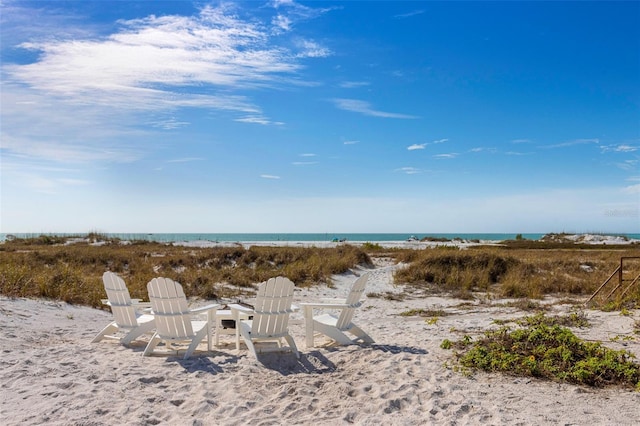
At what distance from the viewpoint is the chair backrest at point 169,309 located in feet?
20.4

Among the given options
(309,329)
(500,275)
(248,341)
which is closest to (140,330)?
(248,341)

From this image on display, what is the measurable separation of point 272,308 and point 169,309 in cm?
123

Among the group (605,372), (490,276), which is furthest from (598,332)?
(490,276)

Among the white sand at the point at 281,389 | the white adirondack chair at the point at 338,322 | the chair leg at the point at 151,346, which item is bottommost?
the white sand at the point at 281,389

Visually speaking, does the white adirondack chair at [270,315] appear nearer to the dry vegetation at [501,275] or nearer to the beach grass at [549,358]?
the beach grass at [549,358]

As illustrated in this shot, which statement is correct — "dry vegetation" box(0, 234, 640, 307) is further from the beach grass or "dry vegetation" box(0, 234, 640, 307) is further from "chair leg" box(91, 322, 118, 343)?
the beach grass

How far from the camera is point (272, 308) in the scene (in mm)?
6438

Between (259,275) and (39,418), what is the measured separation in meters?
10.7

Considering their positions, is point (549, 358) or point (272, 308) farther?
point (272, 308)

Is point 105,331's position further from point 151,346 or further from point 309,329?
point 309,329

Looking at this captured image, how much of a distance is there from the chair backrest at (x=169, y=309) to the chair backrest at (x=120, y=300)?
2.69 ft

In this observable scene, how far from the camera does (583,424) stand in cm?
439

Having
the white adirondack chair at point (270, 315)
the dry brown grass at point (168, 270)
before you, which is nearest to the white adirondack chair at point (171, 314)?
the white adirondack chair at point (270, 315)

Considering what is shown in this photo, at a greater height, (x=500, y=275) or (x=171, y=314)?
(x=171, y=314)
